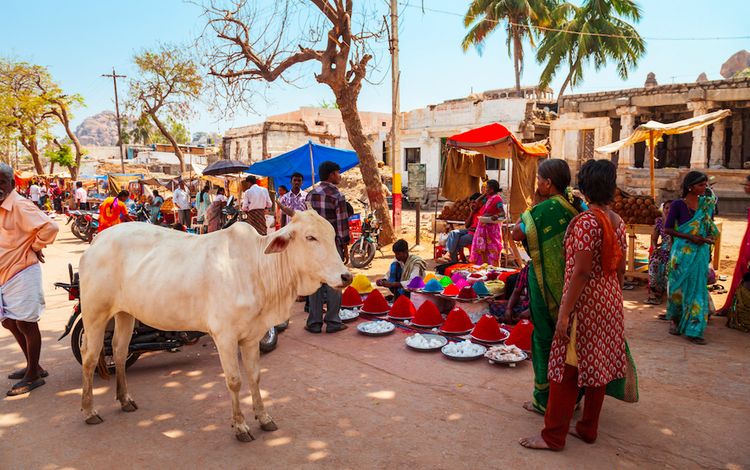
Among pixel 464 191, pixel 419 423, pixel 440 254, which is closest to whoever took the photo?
pixel 419 423

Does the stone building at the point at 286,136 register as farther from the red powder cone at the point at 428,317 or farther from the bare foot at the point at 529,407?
the bare foot at the point at 529,407

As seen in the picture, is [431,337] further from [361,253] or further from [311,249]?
[361,253]

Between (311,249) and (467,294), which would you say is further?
(467,294)

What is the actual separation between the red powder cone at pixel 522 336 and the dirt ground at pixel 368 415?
372mm

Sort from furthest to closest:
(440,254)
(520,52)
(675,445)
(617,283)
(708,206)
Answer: (520,52)
(440,254)
(708,206)
(675,445)
(617,283)

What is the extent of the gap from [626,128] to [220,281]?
22.0 meters

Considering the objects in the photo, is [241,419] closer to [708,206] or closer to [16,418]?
[16,418]

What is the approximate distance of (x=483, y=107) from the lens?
23.3 meters

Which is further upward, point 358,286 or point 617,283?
point 617,283

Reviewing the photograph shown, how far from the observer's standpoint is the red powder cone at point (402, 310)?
659 cm

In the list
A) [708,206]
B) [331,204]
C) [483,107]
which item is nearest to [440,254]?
[331,204]

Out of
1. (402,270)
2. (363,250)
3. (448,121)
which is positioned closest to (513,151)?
(402,270)

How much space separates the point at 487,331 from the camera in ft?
18.3

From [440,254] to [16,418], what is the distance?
27.5ft
